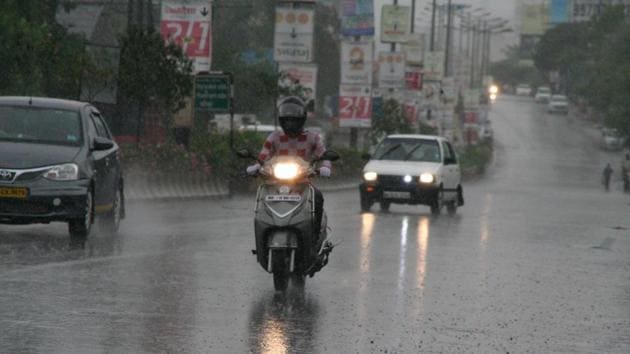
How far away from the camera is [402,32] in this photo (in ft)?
199

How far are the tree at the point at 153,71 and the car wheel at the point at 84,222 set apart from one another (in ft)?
60.1

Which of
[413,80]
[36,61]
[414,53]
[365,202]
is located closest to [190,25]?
[36,61]

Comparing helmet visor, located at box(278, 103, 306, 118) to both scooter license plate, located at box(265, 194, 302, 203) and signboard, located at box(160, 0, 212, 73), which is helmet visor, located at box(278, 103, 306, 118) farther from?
signboard, located at box(160, 0, 212, 73)

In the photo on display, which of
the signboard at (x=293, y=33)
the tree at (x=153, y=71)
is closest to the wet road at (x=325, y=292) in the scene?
the tree at (x=153, y=71)

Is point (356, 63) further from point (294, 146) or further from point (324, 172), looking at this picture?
point (324, 172)

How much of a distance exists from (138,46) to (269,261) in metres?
24.1

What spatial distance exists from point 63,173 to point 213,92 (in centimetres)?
2023

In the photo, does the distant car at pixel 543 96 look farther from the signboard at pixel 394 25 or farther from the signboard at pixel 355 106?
the signboard at pixel 355 106

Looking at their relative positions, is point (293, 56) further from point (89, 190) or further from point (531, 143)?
point (531, 143)

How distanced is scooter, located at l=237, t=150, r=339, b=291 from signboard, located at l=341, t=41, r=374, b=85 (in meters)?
38.3

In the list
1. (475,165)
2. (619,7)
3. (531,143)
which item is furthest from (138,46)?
(619,7)

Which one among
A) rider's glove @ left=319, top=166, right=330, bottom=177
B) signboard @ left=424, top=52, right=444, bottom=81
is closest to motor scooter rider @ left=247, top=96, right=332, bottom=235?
rider's glove @ left=319, top=166, right=330, bottom=177

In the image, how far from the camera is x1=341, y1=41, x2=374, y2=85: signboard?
52.3 metres

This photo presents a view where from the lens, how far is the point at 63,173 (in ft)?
59.1
